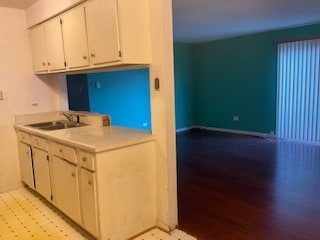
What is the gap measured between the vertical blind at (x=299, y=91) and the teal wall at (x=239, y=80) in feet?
0.54

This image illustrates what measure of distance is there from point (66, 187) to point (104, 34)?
1.38 metres

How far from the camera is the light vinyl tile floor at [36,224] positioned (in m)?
2.35

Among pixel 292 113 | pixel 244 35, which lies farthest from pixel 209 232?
pixel 244 35

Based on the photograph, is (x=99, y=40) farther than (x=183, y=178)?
No

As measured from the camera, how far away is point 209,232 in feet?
7.80

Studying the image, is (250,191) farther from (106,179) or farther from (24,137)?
(24,137)

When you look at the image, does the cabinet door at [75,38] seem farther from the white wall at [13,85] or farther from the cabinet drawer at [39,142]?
the white wall at [13,85]

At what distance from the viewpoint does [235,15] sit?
4.23m

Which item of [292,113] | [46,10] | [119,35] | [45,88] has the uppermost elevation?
[46,10]

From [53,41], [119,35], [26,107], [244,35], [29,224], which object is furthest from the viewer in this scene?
[244,35]

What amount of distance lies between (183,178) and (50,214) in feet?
5.67

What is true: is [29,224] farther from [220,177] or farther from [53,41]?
[220,177]

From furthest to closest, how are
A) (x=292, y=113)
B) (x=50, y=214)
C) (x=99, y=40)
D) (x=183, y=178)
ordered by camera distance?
(x=292, y=113) < (x=183, y=178) < (x=50, y=214) < (x=99, y=40)

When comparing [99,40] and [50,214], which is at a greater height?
[99,40]
